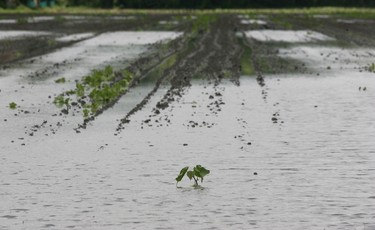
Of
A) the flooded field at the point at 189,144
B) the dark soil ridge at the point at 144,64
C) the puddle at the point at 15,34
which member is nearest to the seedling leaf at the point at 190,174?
the flooded field at the point at 189,144

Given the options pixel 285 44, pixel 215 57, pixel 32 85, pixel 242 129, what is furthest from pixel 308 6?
pixel 242 129

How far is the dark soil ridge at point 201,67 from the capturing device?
69.8 ft

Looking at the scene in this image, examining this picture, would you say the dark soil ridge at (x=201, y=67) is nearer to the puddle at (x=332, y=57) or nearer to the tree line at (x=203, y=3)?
the puddle at (x=332, y=57)

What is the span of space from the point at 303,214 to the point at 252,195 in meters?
1.12

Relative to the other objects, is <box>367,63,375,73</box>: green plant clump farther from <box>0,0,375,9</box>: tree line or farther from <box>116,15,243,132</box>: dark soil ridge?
<box>0,0,375,9</box>: tree line

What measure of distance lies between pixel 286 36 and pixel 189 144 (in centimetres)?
3618

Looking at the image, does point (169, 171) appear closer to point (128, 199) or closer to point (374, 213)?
point (128, 199)

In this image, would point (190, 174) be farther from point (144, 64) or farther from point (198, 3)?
point (198, 3)

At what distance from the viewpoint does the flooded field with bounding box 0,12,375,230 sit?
10062 millimetres

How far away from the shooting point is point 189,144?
48.2 feet

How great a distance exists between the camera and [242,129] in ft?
53.5

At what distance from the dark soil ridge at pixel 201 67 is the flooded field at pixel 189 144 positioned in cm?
7

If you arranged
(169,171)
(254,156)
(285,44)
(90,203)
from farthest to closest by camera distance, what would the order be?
(285,44), (254,156), (169,171), (90,203)

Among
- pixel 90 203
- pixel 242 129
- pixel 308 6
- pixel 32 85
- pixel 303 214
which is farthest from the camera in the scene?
pixel 308 6
